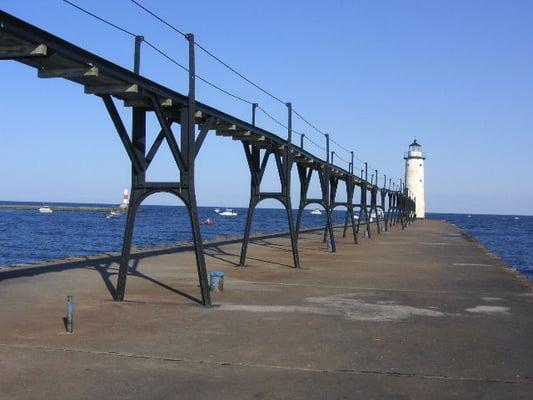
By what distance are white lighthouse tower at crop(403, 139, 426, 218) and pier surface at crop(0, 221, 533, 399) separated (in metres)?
88.9

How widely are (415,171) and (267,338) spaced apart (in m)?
99.7

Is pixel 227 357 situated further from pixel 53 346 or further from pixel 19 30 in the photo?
pixel 19 30

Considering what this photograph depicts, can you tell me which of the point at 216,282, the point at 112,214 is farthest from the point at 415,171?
the point at 216,282

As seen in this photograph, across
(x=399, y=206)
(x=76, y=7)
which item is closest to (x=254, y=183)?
(x=76, y=7)

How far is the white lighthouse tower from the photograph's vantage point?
10506cm

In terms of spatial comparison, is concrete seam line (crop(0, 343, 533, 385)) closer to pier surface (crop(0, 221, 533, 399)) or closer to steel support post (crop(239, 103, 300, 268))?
pier surface (crop(0, 221, 533, 399))

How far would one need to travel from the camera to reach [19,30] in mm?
8641

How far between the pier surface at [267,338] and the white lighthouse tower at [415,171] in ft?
292

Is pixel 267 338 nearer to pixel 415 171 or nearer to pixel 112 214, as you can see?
pixel 415 171

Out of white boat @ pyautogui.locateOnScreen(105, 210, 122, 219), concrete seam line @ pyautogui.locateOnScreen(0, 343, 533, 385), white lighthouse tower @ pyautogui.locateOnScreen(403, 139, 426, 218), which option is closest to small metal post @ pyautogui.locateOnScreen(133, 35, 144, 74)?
concrete seam line @ pyautogui.locateOnScreen(0, 343, 533, 385)

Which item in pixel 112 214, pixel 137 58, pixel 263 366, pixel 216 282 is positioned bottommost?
pixel 263 366

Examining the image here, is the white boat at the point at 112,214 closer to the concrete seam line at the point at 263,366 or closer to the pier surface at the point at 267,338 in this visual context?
the pier surface at the point at 267,338

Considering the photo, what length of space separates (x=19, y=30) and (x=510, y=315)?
33.5ft

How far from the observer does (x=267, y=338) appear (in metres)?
9.88
